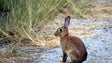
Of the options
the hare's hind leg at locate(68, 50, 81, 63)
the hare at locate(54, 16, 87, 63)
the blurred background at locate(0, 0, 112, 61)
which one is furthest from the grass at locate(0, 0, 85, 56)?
the hare's hind leg at locate(68, 50, 81, 63)

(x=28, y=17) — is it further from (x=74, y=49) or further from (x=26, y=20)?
(x=74, y=49)

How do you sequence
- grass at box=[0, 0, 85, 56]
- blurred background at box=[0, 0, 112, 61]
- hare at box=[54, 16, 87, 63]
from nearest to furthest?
hare at box=[54, 16, 87, 63]
blurred background at box=[0, 0, 112, 61]
grass at box=[0, 0, 85, 56]

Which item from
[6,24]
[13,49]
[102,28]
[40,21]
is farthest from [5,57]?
[102,28]

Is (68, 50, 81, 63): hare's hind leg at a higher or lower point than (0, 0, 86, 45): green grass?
higher

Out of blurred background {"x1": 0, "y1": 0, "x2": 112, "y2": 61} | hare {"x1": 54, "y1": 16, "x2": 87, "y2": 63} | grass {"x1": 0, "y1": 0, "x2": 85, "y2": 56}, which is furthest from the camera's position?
grass {"x1": 0, "y1": 0, "x2": 85, "y2": 56}

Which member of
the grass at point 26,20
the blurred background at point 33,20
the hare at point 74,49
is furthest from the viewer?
the grass at point 26,20

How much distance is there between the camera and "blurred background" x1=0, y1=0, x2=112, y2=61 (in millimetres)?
8039

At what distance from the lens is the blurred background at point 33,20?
8039 millimetres

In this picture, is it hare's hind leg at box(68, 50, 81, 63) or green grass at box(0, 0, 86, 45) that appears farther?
green grass at box(0, 0, 86, 45)

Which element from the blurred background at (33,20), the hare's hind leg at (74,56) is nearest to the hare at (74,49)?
the hare's hind leg at (74,56)

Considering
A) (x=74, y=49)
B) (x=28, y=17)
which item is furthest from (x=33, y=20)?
(x=74, y=49)

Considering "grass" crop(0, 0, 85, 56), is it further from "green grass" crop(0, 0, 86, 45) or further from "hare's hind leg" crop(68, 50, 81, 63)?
"hare's hind leg" crop(68, 50, 81, 63)

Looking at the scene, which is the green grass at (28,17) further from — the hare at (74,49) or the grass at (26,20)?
the hare at (74,49)

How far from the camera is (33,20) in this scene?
8758mm
